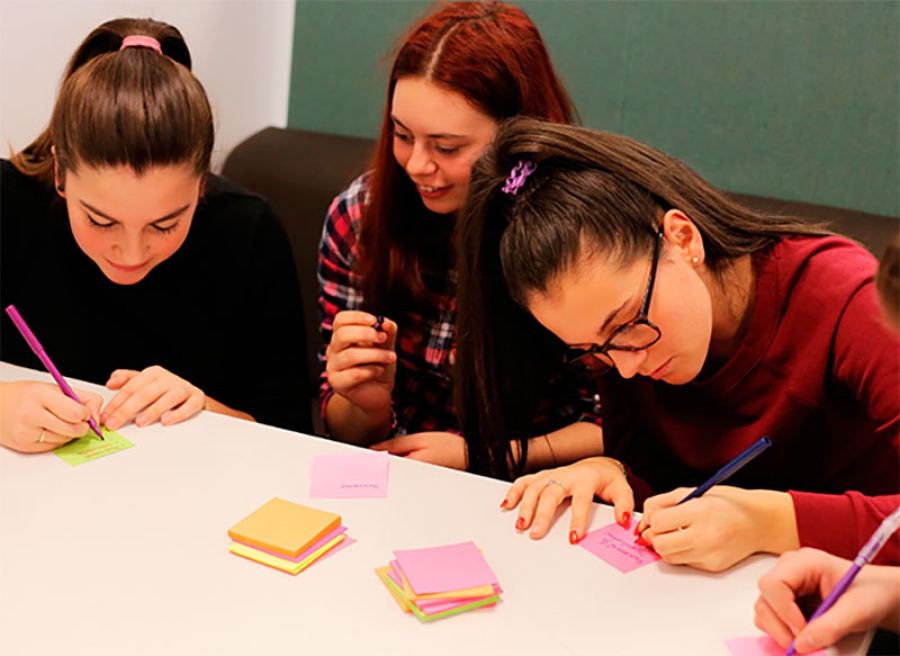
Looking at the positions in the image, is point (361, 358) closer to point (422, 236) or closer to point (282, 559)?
point (422, 236)

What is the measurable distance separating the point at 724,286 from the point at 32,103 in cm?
143

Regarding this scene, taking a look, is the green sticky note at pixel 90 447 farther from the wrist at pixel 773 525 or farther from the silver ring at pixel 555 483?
the wrist at pixel 773 525

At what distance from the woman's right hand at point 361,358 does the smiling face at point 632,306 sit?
0.37 meters

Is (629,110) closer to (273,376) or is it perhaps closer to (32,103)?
(273,376)

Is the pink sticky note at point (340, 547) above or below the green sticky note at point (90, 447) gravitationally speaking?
above

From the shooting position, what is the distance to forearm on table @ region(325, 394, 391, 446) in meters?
1.60

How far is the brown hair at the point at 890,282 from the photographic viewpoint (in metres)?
0.77

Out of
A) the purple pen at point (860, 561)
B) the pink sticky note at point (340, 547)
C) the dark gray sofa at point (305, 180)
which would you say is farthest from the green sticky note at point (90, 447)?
the dark gray sofa at point (305, 180)

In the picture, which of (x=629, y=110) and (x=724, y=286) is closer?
(x=724, y=286)

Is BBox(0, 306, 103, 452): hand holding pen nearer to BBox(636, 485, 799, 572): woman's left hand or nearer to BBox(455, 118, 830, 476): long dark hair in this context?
BBox(455, 118, 830, 476): long dark hair

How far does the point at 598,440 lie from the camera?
165 cm

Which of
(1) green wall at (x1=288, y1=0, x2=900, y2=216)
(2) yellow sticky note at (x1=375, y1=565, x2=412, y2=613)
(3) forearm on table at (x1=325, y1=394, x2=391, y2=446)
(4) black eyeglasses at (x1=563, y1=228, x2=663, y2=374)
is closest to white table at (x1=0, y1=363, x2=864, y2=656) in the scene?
(2) yellow sticky note at (x1=375, y1=565, x2=412, y2=613)

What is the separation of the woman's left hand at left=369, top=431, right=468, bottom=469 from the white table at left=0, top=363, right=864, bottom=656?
0.39m

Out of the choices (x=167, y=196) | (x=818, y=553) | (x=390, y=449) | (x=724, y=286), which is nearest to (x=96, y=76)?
(x=167, y=196)
